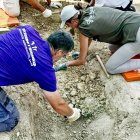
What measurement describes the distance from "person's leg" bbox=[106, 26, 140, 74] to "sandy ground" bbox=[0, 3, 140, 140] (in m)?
0.14

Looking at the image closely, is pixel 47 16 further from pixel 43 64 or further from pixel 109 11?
pixel 43 64

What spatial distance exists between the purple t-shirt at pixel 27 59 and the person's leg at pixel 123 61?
1.67 meters

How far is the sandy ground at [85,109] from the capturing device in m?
4.11

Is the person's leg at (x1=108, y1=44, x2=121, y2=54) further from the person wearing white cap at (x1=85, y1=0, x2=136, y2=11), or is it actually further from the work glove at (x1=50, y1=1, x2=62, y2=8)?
the work glove at (x1=50, y1=1, x2=62, y2=8)

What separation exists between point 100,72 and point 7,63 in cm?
205

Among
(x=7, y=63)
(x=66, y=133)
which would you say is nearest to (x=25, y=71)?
(x=7, y=63)

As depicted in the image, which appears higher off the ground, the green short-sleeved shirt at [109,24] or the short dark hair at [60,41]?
the short dark hair at [60,41]

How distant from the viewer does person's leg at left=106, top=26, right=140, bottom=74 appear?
4753 millimetres

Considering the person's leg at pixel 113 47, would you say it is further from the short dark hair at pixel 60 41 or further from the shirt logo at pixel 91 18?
the short dark hair at pixel 60 41

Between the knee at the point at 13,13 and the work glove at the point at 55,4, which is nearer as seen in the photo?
the knee at the point at 13,13

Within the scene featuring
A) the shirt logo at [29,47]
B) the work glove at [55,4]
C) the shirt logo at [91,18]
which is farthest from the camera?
the work glove at [55,4]

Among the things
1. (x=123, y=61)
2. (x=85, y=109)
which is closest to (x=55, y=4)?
(x=123, y=61)

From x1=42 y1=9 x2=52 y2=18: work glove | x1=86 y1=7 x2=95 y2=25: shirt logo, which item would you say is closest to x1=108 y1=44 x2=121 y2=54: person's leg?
x1=86 y1=7 x2=95 y2=25: shirt logo

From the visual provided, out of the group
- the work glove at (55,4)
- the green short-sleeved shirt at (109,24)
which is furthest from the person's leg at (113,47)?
the work glove at (55,4)
